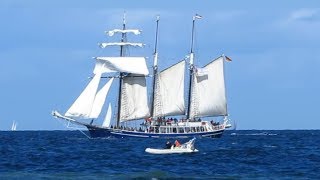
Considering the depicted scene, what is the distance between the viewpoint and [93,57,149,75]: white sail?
135500 mm

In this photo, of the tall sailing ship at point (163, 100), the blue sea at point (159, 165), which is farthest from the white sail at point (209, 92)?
the blue sea at point (159, 165)

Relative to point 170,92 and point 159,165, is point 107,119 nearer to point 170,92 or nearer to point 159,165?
point 170,92

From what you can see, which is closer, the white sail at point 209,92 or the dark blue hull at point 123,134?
the dark blue hull at point 123,134

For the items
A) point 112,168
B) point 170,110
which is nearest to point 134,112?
point 170,110

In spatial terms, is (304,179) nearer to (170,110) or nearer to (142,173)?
(142,173)

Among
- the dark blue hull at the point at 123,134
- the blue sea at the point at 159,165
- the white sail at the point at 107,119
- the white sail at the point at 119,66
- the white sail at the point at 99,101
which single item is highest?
the white sail at the point at 119,66

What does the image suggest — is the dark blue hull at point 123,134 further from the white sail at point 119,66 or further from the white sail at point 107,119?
the white sail at point 119,66

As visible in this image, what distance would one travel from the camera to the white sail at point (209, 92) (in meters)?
135

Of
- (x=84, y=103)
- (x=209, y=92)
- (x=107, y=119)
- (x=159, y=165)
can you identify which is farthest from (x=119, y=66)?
(x=159, y=165)

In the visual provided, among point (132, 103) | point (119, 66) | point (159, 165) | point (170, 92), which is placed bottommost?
point (159, 165)

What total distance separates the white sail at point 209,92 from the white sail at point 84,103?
1662cm

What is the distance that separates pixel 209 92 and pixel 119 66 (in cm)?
1293

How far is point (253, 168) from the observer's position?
74.1 metres

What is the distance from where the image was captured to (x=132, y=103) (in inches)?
5379
